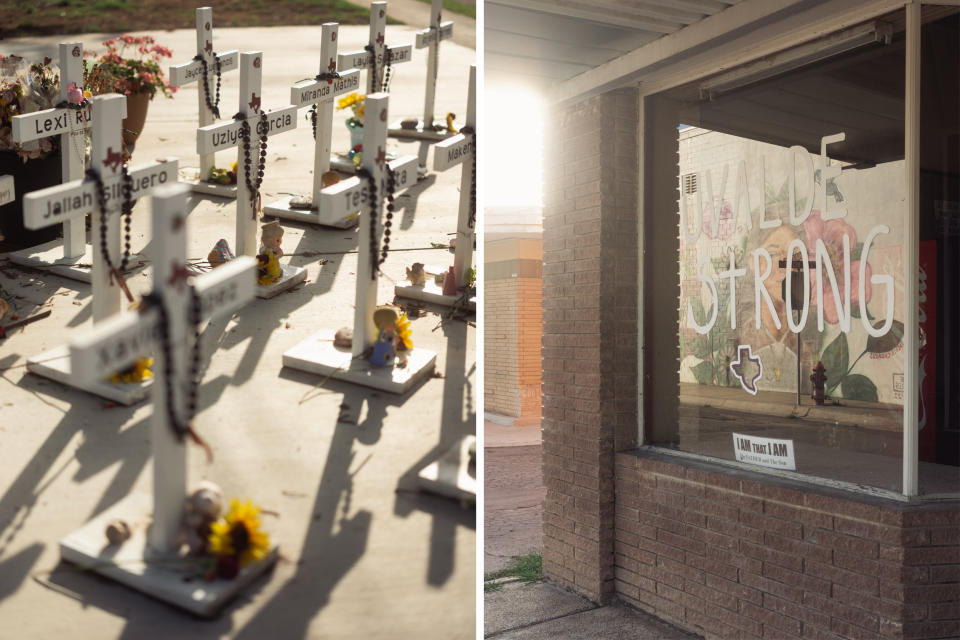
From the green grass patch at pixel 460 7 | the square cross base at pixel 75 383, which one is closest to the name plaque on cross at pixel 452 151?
the square cross base at pixel 75 383

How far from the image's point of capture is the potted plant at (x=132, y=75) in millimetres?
3402

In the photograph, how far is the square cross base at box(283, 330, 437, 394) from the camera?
89.5 inches

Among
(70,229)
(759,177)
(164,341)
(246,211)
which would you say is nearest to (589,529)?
(759,177)

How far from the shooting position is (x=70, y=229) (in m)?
2.57

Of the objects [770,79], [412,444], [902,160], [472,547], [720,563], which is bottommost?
[720,563]

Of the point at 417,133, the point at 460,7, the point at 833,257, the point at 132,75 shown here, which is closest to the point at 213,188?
the point at 132,75

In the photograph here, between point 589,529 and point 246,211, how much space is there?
107 inches

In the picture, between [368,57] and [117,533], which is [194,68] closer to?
[368,57]

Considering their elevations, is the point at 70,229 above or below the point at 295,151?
below

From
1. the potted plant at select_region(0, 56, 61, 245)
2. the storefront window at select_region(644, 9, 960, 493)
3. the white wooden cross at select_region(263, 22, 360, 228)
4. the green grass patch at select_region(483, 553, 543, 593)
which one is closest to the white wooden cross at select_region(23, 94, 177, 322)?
the potted plant at select_region(0, 56, 61, 245)

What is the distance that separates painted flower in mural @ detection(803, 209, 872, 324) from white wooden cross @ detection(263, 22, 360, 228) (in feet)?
6.29

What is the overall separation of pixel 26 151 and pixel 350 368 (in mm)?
1267

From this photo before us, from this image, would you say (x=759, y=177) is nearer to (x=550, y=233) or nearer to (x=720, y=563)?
(x=550, y=233)

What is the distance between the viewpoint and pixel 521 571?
5277mm
